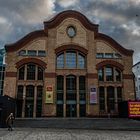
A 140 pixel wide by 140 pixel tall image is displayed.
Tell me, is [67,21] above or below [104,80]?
above

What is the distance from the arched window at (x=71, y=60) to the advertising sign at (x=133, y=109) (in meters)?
12.8

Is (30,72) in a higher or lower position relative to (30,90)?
higher

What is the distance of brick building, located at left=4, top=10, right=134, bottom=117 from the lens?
46000 mm

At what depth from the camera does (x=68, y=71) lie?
47500 millimetres

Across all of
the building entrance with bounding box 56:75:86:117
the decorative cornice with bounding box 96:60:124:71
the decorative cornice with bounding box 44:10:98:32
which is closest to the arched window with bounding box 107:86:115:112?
the decorative cornice with bounding box 96:60:124:71

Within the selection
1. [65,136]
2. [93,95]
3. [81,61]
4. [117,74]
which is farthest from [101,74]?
[65,136]

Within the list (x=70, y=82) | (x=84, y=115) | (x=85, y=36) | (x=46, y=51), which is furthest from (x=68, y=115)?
(x=85, y=36)

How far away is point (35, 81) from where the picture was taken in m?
46.7

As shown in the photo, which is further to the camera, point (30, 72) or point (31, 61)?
point (30, 72)

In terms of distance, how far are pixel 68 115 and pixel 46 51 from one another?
13.7 m

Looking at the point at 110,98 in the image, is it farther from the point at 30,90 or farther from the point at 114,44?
the point at 30,90

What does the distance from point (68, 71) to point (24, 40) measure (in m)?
11.1

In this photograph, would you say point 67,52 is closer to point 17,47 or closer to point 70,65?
point 70,65

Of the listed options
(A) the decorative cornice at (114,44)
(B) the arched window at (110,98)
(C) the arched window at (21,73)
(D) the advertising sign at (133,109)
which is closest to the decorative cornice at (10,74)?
(C) the arched window at (21,73)
